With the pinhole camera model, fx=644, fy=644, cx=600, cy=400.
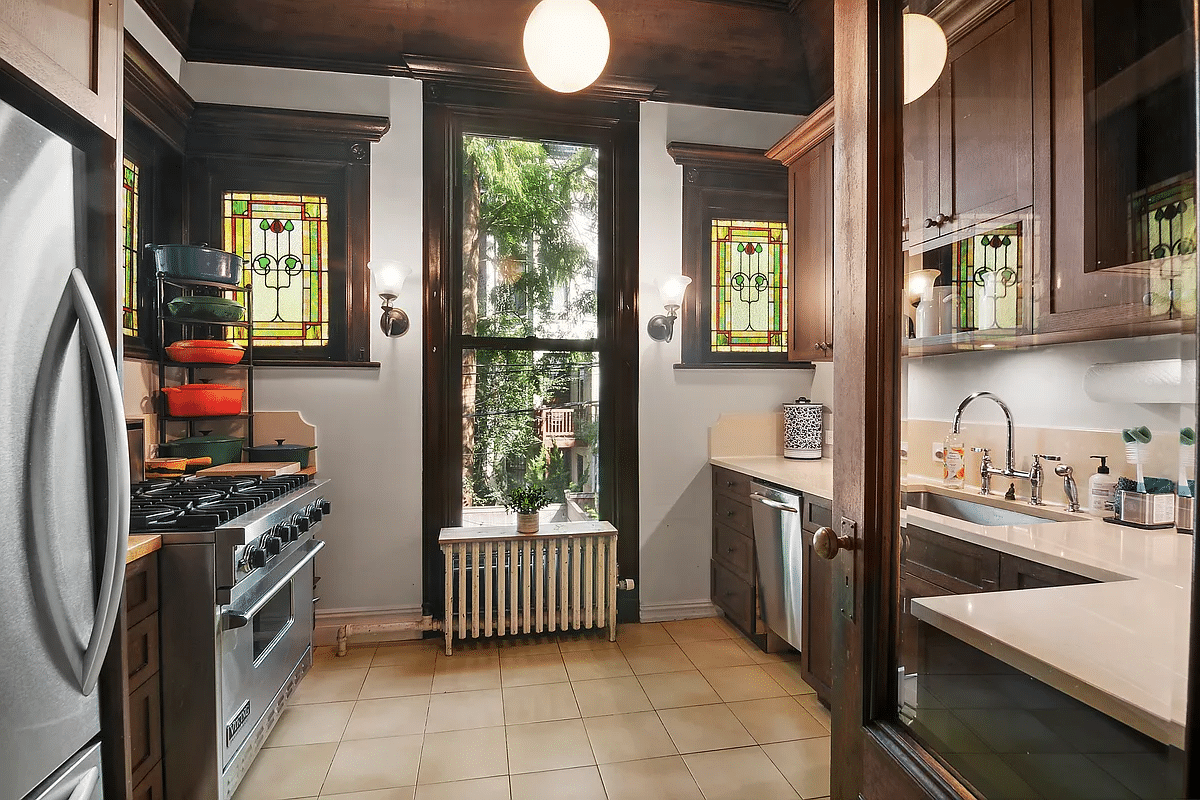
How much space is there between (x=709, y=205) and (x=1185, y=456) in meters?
3.45

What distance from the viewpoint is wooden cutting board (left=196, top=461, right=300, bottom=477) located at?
8.73 ft

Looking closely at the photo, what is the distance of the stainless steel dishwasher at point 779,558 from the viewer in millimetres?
2768

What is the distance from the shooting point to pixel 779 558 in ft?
9.54

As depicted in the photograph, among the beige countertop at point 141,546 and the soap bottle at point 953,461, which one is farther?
the beige countertop at point 141,546

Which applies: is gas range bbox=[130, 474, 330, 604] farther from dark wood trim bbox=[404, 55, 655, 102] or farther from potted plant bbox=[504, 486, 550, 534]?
dark wood trim bbox=[404, 55, 655, 102]

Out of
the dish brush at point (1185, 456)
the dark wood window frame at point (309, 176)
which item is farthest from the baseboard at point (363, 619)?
the dish brush at point (1185, 456)

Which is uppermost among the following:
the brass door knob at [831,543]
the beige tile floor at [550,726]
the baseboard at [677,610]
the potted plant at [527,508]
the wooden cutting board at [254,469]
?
the brass door knob at [831,543]

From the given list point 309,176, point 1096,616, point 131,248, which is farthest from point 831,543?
point 309,176

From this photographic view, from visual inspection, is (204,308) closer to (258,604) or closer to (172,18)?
(258,604)

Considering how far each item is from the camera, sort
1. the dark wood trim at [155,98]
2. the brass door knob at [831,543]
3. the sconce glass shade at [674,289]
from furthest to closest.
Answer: the sconce glass shade at [674,289] < the dark wood trim at [155,98] < the brass door knob at [831,543]

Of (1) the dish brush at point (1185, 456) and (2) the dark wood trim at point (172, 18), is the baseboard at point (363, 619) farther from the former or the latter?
(1) the dish brush at point (1185, 456)

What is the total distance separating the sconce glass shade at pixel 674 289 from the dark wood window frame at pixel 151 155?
2436mm

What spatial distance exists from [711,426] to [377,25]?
109 inches

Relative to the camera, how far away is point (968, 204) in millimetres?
782
